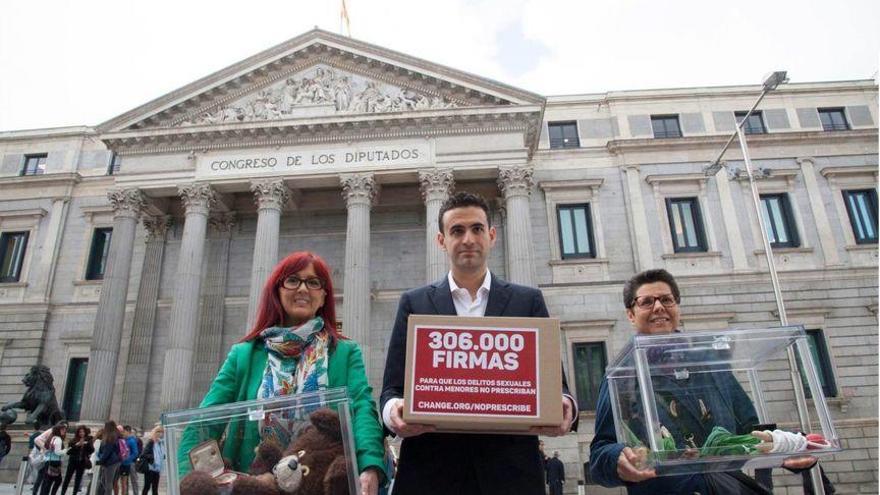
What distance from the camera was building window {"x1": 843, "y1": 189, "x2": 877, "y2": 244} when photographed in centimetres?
2453

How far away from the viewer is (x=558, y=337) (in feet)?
9.50

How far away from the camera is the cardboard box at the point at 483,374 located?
2.82 metres

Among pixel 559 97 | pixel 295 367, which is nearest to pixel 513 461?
pixel 295 367

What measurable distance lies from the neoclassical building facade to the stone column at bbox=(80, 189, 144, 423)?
0.27 feet

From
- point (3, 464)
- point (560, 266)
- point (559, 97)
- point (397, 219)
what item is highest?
point (559, 97)

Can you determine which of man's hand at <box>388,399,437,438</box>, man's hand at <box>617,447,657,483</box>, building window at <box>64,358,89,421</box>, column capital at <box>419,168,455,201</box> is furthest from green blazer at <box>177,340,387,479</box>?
building window at <box>64,358,89,421</box>

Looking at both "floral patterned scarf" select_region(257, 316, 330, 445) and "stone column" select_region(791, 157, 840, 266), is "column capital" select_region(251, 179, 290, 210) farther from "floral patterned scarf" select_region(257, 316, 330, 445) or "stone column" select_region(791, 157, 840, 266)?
"stone column" select_region(791, 157, 840, 266)

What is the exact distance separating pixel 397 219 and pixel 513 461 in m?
22.8

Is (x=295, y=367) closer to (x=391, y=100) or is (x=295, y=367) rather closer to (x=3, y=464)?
A: (x=391, y=100)

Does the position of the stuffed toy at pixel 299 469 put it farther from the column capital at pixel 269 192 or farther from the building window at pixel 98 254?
the building window at pixel 98 254

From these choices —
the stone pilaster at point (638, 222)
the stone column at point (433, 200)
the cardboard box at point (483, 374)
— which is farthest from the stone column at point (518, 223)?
the cardboard box at point (483, 374)

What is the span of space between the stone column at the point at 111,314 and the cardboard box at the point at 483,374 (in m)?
21.5

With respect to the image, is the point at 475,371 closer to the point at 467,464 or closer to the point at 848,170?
the point at 467,464

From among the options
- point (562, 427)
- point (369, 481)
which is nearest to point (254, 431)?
point (369, 481)
